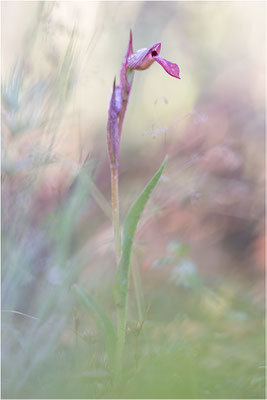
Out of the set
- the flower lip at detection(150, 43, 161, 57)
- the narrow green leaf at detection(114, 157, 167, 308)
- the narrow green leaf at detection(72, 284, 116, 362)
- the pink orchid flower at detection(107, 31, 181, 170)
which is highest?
the flower lip at detection(150, 43, 161, 57)

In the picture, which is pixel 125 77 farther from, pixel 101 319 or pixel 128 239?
pixel 101 319

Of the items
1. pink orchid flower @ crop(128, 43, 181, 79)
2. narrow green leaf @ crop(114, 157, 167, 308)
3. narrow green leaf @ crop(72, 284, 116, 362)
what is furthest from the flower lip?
→ narrow green leaf @ crop(72, 284, 116, 362)

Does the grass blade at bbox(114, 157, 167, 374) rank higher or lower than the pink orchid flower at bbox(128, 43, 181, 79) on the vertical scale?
lower

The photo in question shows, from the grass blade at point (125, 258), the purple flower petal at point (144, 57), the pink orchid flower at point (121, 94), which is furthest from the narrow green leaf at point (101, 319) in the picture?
the purple flower petal at point (144, 57)

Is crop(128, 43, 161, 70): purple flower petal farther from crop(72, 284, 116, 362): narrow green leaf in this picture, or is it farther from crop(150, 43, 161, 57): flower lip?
crop(72, 284, 116, 362): narrow green leaf

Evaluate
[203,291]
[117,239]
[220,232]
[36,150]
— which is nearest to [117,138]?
[117,239]

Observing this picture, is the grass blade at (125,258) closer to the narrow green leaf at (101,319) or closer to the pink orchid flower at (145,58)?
the narrow green leaf at (101,319)
